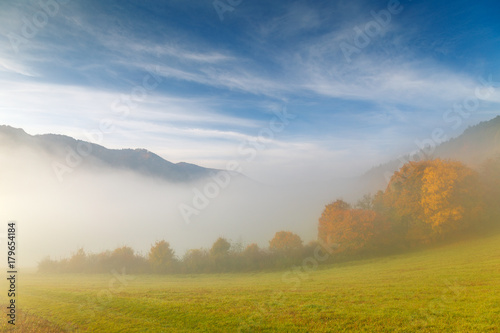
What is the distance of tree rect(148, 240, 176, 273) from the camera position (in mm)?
72625

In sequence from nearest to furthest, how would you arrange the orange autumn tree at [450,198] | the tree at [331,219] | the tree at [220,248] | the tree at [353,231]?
the orange autumn tree at [450,198] → the tree at [353,231] → the tree at [331,219] → the tree at [220,248]

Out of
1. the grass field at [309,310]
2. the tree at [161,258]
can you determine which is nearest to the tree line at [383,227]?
the tree at [161,258]

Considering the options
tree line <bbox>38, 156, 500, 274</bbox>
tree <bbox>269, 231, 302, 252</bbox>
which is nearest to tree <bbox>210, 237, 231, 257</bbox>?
tree line <bbox>38, 156, 500, 274</bbox>

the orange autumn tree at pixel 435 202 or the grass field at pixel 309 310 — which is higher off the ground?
the orange autumn tree at pixel 435 202

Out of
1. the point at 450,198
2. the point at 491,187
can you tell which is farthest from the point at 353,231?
the point at 491,187

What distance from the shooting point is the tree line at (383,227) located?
6041 cm

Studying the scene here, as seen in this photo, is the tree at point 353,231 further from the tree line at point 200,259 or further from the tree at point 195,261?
the tree at point 195,261

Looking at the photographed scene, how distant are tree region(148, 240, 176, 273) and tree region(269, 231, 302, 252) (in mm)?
28821

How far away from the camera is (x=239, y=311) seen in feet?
75.4

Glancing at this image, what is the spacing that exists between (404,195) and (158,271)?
70.4 metres

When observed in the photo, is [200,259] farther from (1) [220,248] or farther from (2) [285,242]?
(2) [285,242]

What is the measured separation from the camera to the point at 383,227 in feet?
219

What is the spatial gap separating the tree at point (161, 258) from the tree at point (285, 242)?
94.6 ft

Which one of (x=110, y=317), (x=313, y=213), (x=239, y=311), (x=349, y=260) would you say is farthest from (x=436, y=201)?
(x=313, y=213)
